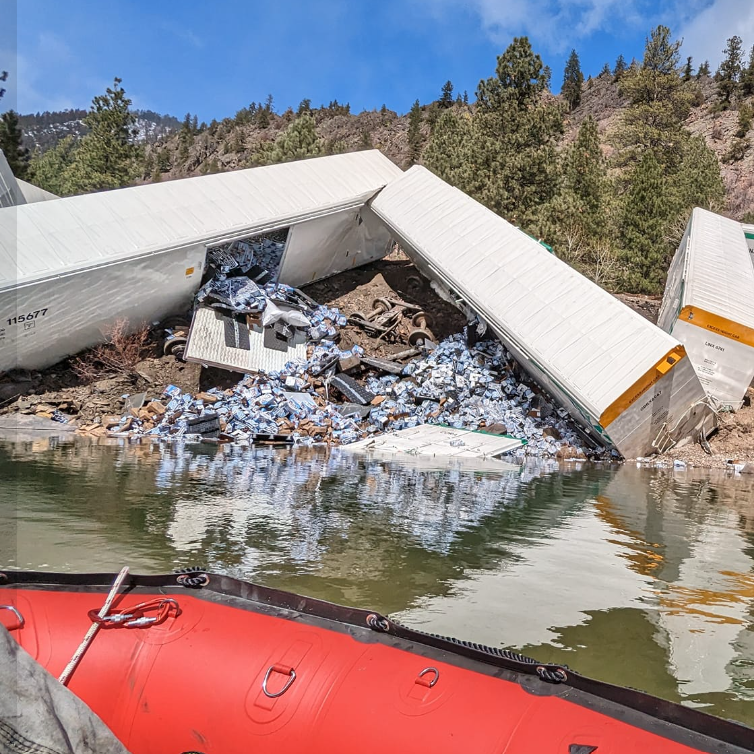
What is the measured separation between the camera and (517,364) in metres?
14.6

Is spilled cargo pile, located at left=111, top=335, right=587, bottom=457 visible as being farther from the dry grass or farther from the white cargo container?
the white cargo container

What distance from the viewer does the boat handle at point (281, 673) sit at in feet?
9.54

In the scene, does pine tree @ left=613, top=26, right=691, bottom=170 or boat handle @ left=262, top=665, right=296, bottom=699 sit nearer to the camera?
boat handle @ left=262, top=665, right=296, bottom=699

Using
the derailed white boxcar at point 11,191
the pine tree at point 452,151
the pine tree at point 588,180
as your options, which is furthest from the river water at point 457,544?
the pine tree at point 452,151

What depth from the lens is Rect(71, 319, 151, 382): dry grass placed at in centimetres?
1360

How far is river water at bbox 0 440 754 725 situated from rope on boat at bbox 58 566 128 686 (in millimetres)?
2242

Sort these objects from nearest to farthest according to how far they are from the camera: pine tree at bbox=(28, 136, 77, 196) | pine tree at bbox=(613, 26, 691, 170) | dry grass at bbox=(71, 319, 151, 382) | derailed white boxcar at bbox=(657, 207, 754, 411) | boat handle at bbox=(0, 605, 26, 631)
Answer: boat handle at bbox=(0, 605, 26, 631), derailed white boxcar at bbox=(657, 207, 754, 411), dry grass at bbox=(71, 319, 151, 382), pine tree at bbox=(613, 26, 691, 170), pine tree at bbox=(28, 136, 77, 196)

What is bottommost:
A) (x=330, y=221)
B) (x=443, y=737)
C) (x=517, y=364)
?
(x=443, y=737)

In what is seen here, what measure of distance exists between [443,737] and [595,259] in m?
24.1

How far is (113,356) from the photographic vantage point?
13773 mm

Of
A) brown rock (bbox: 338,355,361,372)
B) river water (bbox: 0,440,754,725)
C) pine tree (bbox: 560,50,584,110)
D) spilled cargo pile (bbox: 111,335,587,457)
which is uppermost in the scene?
pine tree (bbox: 560,50,584,110)

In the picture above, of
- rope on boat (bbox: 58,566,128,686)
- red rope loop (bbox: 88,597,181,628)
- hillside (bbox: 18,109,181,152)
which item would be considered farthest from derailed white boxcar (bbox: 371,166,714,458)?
rope on boat (bbox: 58,566,128,686)

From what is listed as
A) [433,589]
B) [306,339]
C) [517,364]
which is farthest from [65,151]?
[433,589]

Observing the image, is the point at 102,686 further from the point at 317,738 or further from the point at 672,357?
the point at 672,357
